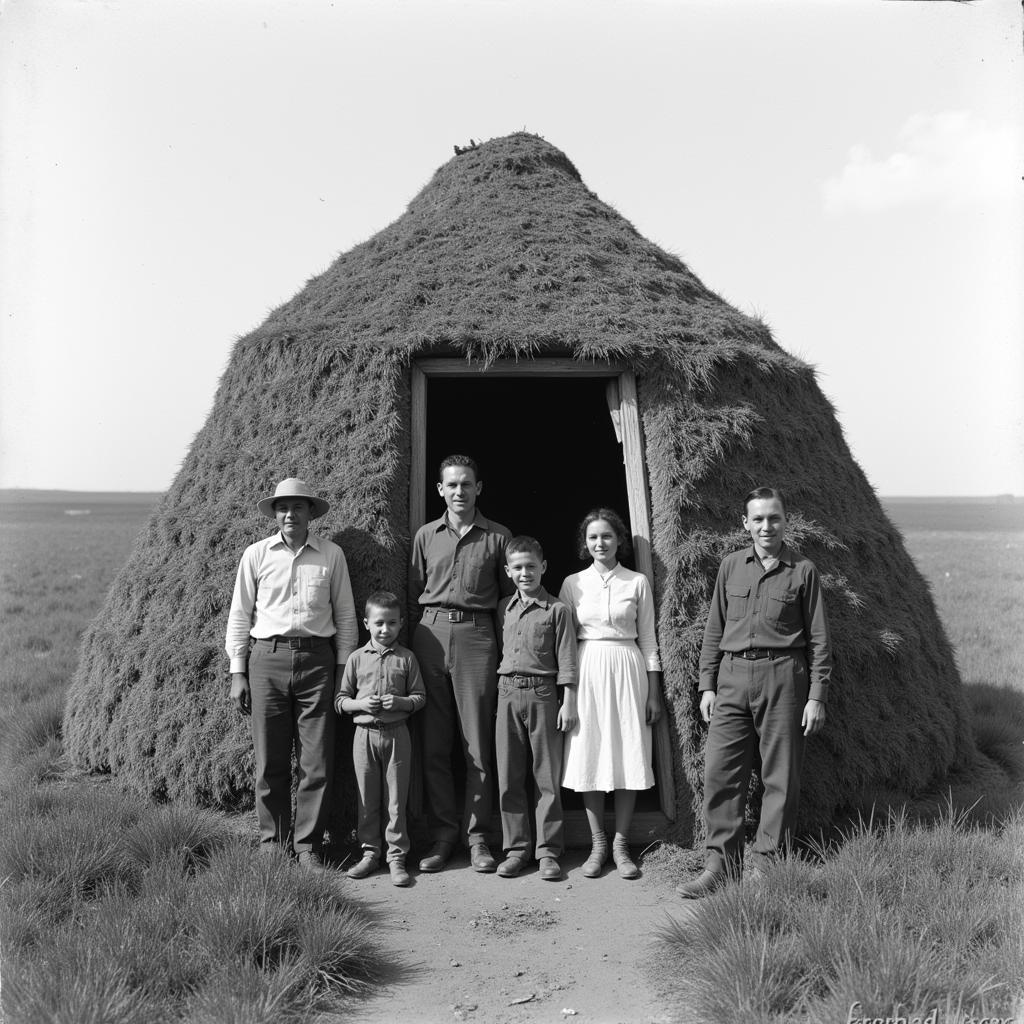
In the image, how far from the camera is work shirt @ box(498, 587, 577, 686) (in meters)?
5.06

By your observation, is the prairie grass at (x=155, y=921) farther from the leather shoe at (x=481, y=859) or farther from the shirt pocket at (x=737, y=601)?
the shirt pocket at (x=737, y=601)

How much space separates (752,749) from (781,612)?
2.71ft

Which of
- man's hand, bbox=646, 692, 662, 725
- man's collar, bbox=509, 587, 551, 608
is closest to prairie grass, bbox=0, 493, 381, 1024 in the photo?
man's collar, bbox=509, 587, 551, 608

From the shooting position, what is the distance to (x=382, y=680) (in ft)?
16.5

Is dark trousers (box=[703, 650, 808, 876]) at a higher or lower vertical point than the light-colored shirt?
lower

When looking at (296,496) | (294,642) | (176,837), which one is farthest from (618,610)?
(176,837)

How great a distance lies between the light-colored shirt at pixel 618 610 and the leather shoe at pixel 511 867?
1262mm

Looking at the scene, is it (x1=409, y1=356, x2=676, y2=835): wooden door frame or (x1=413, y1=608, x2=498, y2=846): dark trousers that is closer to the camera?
(x1=413, y1=608, x2=498, y2=846): dark trousers

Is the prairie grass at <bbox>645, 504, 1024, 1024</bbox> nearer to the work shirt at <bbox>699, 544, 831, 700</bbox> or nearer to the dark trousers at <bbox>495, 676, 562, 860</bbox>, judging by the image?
the dark trousers at <bbox>495, 676, 562, 860</bbox>

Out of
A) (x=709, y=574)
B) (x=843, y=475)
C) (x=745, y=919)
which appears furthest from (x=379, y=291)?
(x=745, y=919)

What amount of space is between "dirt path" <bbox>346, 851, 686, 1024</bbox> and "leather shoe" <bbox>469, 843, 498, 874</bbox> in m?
0.06

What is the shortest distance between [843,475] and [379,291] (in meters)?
3.59

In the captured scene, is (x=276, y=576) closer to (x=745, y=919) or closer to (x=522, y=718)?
(x=522, y=718)

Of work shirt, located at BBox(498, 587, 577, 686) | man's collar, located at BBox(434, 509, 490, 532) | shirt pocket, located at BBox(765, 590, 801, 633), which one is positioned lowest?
work shirt, located at BBox(498, 587, 577, 686)
